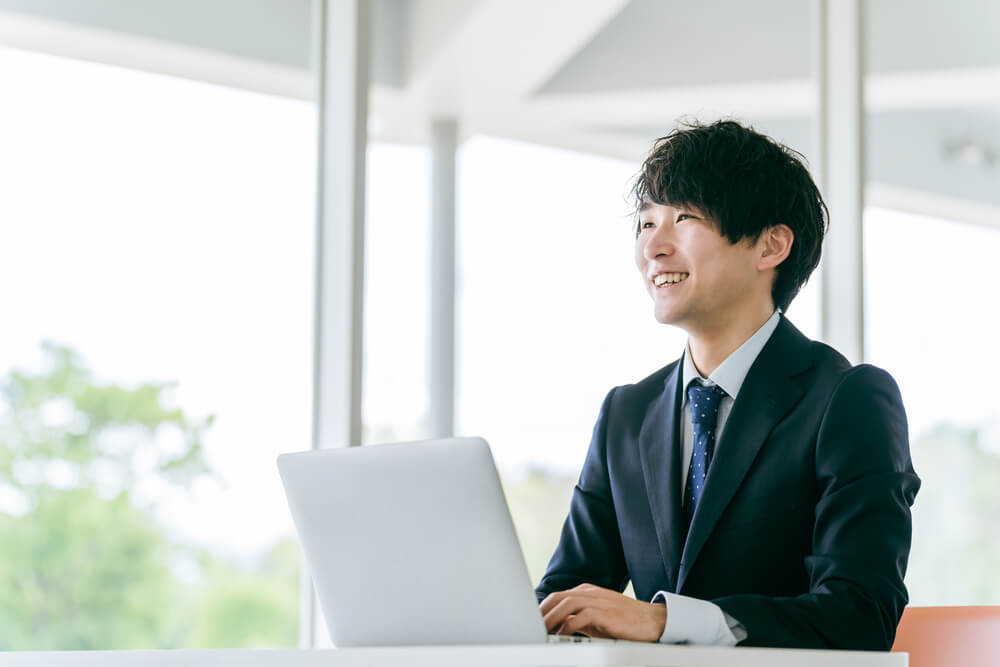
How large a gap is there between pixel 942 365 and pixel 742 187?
1571mm

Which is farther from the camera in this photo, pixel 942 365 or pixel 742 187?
pixel 942 365

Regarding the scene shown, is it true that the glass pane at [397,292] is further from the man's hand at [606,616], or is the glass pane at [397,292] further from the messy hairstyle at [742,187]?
the man's hand at [606,616]

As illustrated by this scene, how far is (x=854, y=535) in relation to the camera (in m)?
1.47

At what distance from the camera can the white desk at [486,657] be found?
3.10 ft

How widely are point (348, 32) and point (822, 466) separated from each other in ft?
5.37

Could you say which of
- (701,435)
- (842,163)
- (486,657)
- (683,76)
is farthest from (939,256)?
(486,657)

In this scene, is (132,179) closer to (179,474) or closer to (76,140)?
(76,140)

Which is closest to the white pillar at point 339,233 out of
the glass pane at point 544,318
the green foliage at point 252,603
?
the green foliage at point 252,603

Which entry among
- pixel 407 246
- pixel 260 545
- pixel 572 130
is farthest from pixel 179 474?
pixel 572 130

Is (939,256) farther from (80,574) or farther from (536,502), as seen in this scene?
(80,574)

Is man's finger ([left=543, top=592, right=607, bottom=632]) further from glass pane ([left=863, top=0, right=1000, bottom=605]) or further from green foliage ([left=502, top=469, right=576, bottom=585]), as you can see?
glass pane ([left=863, top=0, right=1000, bottom=605])

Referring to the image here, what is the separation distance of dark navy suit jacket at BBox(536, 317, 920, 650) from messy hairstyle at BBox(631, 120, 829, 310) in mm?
137

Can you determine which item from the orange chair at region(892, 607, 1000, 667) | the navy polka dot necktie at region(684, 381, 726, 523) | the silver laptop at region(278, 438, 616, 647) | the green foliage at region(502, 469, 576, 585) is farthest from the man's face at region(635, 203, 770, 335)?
the green foliage at region(502, 469, 576, 585)

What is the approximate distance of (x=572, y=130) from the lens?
3309 mm
